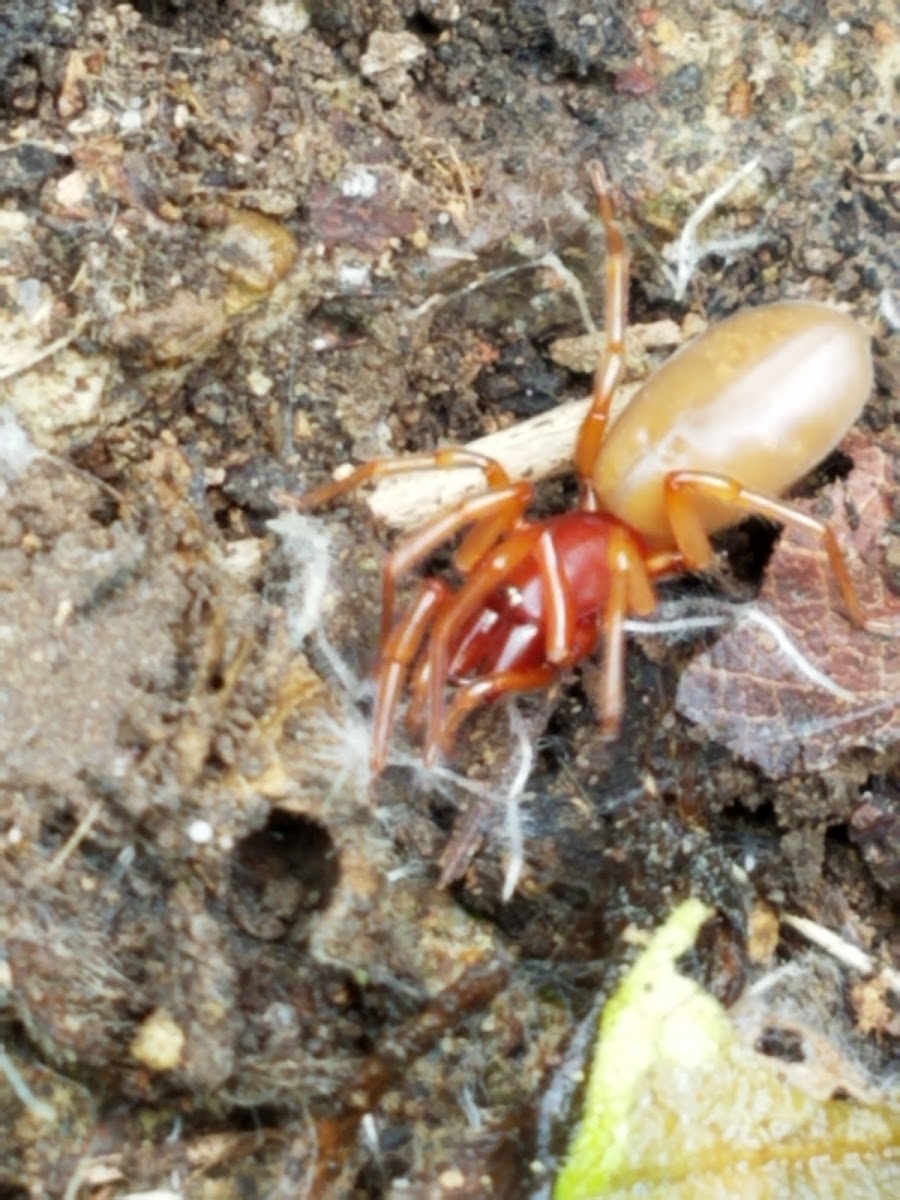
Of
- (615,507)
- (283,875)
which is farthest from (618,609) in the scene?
(283,875)

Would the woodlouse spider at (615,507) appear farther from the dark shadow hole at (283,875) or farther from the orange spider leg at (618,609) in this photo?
the dark shadow hole at (283,875)

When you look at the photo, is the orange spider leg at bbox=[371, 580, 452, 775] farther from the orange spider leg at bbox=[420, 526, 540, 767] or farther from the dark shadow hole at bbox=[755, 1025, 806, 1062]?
the dark shadow hole at bbox=[755, 1025, 806, 1062]

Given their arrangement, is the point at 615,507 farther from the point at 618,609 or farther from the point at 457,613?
the point at 457,613

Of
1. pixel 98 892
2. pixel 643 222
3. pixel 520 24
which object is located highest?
pixel 520 24

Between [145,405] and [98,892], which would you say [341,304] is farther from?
[98,892]

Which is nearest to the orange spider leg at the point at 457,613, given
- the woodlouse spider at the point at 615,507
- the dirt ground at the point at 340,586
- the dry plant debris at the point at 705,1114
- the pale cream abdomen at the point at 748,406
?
the woodlouse spider at the point at 615,507

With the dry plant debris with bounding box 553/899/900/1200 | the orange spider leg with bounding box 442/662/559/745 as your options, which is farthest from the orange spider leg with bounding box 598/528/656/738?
the dry plant debris with bounding box 553/899/900/1200

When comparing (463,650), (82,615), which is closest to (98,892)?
(82,615)
